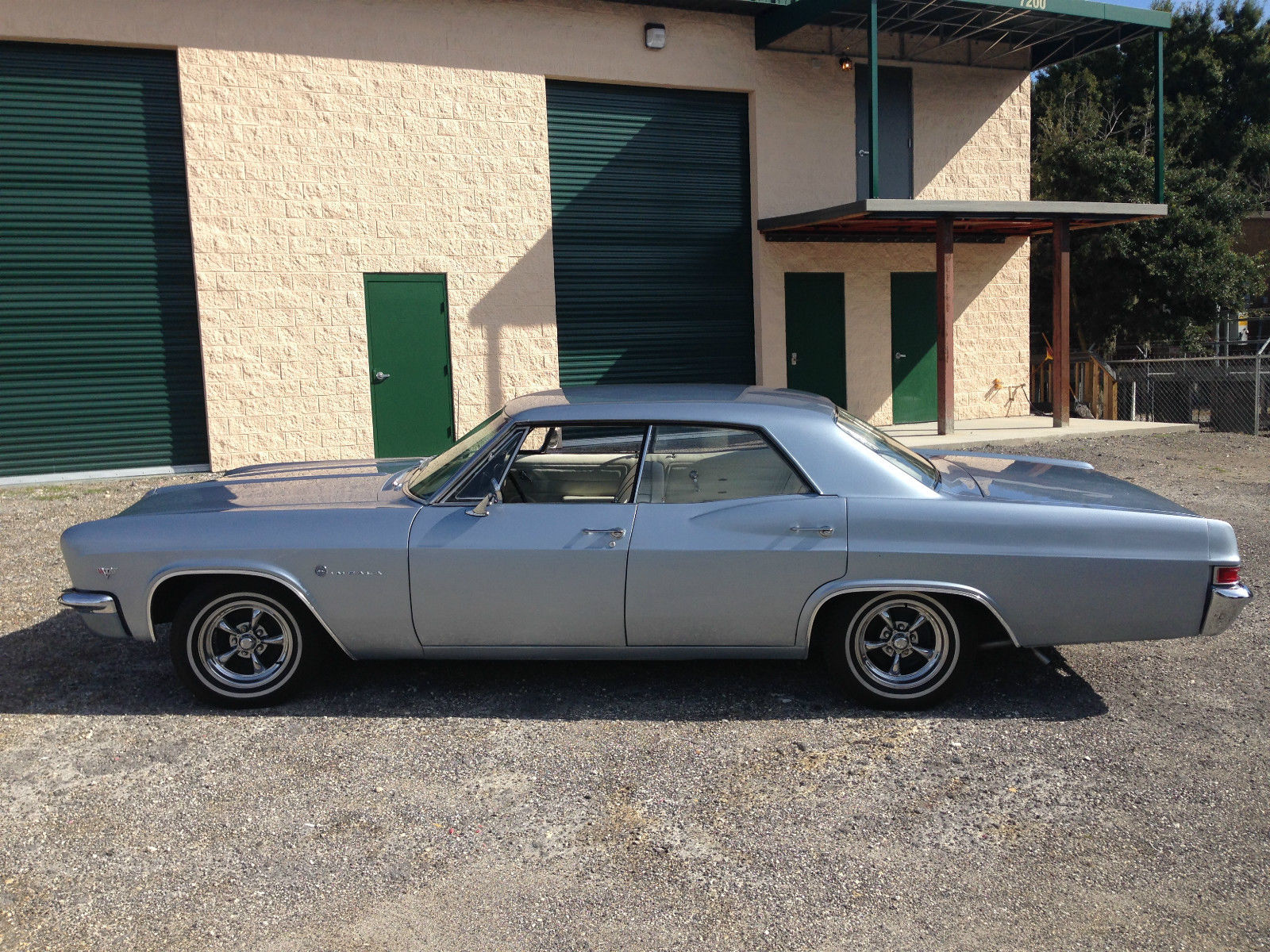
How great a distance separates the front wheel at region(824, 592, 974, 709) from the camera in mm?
4598

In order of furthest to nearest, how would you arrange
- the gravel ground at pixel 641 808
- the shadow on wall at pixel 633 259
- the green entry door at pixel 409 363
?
1. the shadow on wall at pixel 633 259
2. the green entry door at pixel 409 363
3. the gravel ground at pixel 641 808

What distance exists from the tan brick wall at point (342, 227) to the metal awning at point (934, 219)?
365 centimetres

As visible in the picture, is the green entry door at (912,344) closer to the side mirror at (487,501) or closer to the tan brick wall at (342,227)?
the tan brick wall at (342,227)

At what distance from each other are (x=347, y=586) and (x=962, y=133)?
1484 cm

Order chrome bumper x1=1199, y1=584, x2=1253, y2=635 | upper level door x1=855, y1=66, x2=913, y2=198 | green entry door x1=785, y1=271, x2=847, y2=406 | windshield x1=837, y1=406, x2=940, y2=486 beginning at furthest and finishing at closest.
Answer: upper level door x1=855, y1=66, x2=913, y2=198 → green entry door x1=785, y1=271, x2=847, y2=406 → windshield x1=837, y1=406, x2=940, y2=486 → chrome bumper x1=1199, y1=584, x2=1253, y2=635

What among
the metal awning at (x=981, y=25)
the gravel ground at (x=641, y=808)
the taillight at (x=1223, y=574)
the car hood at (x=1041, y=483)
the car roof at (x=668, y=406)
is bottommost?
the gravel ground at (x=641, y=808)

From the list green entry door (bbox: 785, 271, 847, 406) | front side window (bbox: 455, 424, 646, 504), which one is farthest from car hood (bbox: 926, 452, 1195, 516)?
green entry door (bbox: 785, 271, 847, 406)

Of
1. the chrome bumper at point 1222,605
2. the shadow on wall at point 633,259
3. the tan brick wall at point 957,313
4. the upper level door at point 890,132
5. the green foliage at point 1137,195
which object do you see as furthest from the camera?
the green foliage at point 1137,195

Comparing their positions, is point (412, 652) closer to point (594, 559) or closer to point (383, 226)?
point (594, 559)

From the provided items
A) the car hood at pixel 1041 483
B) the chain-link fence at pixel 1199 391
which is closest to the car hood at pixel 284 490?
the car hood at pixel 1041 483

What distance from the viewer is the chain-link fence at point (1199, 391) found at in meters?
16.1

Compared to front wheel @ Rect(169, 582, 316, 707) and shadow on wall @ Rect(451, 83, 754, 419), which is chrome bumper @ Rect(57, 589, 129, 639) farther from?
shadow on wall @ Rect(451, 83, 754, 419)

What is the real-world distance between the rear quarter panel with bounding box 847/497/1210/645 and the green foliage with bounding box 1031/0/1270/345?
18.6 meters

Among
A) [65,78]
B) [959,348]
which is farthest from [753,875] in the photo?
[959,348]
